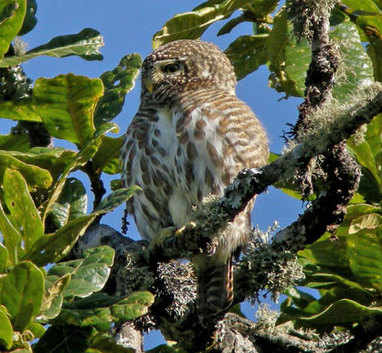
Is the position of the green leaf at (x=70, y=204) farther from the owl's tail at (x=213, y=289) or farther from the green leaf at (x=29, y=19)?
the green leaf at (x=29, y=19)

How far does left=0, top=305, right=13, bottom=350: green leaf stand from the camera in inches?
81.1

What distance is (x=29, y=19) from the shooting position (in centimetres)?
369

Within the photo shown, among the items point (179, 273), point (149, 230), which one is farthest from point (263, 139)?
point (179, 273)

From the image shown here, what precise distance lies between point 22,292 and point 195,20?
198 cm

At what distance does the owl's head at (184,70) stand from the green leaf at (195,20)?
2.34 ft

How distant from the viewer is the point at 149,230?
14.2ft

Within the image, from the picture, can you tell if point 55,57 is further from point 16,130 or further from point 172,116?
point 172,116

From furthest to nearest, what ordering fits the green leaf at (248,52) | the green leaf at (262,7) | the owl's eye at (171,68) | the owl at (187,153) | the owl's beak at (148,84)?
the owl's eye at (171,68), the owl's beak at (148,84), the green leaf at (248,52), the green leaf at (262,7), the owl at (187,153)

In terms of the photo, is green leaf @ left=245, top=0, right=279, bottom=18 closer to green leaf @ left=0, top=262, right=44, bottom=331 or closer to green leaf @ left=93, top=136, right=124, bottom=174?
green leaf @ left=93, top=136, right=124, bottom=174

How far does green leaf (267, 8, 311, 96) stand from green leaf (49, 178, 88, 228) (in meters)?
1.21

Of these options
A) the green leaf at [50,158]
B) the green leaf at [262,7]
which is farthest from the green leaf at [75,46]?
the green leaf at [262,7]

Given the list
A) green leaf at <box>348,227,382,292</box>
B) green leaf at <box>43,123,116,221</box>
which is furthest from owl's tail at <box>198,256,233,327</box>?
green leaf at <box>43,123,116,221</box>

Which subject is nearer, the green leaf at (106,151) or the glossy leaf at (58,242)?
the glossy leaf at (58,242)

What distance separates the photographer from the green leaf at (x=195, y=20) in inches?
143
